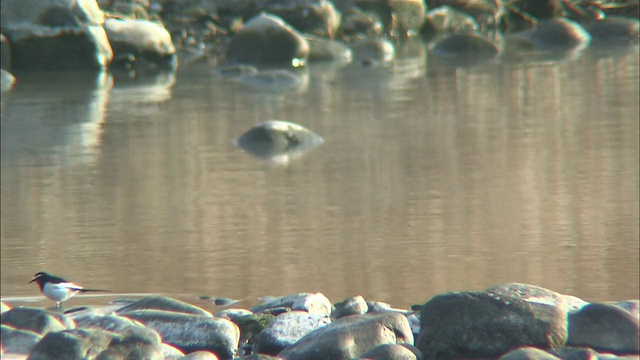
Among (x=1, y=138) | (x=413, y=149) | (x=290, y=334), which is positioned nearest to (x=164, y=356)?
(x=290, y=334)

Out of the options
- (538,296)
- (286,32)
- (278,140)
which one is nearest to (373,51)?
(286,32)

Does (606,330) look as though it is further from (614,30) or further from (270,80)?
(614,30)

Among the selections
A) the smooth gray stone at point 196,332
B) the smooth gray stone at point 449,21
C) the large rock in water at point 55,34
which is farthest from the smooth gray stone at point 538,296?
the smooth gray stone at point 449,21

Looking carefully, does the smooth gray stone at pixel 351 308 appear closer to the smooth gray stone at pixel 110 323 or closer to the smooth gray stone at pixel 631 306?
the smooth gray stone at pixel 110 323

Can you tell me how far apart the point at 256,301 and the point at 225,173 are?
10.7ft

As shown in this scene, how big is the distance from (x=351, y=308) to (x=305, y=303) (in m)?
0.21

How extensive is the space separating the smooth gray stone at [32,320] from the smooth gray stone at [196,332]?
33cm

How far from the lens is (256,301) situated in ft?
17.2

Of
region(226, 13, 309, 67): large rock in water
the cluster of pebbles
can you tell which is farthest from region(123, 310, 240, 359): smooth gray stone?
region(226, 13, 309, 67): large rock in water

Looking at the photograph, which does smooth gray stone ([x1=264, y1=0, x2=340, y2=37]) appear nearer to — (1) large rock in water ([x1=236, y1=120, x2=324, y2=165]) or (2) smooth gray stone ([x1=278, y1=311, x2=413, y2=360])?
(1) large rock in water ([x1=236, y1=120, x2=324, y2=165])

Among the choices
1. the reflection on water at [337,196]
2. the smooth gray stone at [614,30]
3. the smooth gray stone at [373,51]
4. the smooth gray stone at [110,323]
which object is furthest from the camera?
the smooth gray stone at [614,30]

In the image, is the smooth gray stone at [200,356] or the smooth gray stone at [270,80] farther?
the smooth gray stone at [270,80]

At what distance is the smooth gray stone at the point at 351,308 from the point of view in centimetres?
475

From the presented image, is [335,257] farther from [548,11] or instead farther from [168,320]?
[548,11]
